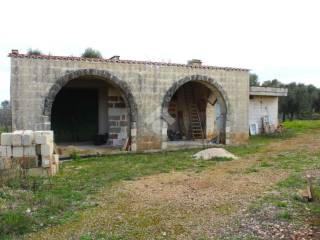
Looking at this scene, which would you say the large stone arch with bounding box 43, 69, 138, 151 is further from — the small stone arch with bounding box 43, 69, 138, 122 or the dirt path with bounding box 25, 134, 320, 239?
the dirt path with bounding box 25, 134, 320, 239

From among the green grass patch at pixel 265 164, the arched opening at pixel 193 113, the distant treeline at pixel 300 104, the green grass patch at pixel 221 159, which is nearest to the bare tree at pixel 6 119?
the green grass patch at pixel 221 159

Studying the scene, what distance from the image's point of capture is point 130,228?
6.10 m

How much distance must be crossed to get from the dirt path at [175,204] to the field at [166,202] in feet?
0.05

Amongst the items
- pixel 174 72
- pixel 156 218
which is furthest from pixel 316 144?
pixel 156 218

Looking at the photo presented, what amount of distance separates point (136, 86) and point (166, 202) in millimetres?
8836

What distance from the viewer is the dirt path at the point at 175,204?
6008 millimetres

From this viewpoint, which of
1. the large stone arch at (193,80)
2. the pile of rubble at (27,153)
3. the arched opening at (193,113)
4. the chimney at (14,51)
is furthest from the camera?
the arched opening at (193,113)

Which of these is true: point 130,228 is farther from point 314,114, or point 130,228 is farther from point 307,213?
point 314,114

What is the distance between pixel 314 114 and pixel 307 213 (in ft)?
112

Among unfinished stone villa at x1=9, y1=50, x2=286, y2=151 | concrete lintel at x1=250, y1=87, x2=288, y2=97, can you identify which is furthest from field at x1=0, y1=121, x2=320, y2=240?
concrete lintel at x1=250, y1=87, x2=288, y2=97

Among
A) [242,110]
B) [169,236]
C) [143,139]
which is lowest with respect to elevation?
[169,236]

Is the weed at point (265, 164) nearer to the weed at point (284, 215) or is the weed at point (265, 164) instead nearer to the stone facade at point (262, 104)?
the weed at point (284, 215)

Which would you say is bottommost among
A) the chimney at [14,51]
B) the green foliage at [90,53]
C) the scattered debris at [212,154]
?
the scattered debris at [212,154]

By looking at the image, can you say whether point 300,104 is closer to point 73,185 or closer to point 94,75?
point 94,75
